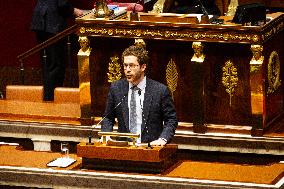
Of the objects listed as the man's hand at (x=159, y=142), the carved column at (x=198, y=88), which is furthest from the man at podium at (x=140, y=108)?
the carved column at (x=198, y=88)

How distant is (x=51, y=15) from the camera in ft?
34.2

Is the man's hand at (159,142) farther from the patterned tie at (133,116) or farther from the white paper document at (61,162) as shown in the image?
the white paper document at (61,162)

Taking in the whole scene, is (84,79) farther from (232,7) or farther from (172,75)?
(232,7)

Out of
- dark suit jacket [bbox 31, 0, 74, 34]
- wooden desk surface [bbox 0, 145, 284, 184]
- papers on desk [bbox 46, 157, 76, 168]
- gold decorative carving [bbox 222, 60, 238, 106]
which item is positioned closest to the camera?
wooden desk surface [bbox 0, 145, 284, 184]

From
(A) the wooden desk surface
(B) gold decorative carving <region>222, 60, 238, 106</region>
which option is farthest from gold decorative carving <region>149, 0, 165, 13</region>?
(A) the wooden desk surface

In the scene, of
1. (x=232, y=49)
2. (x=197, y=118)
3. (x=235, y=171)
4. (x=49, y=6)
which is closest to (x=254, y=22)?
(x=232, y=49)

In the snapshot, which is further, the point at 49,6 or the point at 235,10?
the point at 49,6

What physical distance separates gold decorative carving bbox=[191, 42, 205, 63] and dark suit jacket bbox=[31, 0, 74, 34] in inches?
74.6

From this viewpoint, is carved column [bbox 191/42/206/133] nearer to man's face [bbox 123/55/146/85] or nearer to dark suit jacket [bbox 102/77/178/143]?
dark suit jacket [bbox 102/77/178/143]

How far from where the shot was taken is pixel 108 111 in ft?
25.6

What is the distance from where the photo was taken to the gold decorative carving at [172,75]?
912cm

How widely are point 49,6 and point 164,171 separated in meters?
3.32

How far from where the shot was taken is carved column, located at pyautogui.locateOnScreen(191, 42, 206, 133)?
8.96m

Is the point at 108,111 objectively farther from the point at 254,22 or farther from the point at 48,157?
the point at 254,22
